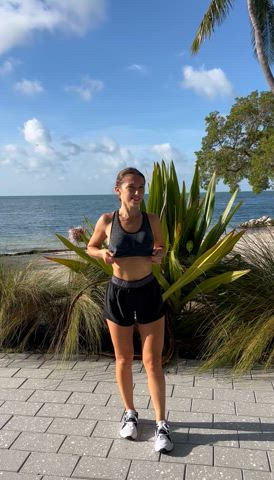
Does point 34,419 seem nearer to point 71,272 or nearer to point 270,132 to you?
point 71,272

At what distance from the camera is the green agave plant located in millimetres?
4414

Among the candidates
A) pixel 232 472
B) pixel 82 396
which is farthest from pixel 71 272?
pixel 232 472

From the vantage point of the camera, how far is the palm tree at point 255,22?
57.6ft

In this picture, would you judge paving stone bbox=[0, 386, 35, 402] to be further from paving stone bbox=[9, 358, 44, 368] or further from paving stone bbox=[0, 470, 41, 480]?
paving stone bbox=[0, 470, 41, 480]

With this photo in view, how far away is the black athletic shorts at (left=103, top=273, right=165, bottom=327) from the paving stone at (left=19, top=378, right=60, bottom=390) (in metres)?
1.32

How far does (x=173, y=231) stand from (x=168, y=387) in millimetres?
1815

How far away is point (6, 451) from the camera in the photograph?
2.90m

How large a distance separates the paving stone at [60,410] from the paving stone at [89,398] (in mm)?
82

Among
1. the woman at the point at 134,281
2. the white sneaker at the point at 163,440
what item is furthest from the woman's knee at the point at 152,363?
the white sneaker at the point at 163,440

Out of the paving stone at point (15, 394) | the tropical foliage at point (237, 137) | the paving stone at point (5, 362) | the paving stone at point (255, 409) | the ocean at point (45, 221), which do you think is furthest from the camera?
the tropical foliage at point (237, 137)

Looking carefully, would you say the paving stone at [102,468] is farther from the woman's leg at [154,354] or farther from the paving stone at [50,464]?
the woman's leg at [154,354]

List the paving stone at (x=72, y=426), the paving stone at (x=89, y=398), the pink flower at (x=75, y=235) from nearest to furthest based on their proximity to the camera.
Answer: the paving stone at (x=72, y=426) → the paving stone at (x=89, y=398) → the pink flower at (x=75, y=235)

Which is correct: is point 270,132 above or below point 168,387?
above

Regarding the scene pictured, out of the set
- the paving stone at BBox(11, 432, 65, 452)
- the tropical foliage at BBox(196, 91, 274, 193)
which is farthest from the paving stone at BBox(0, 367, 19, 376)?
the tropical foliage at BBox(196, 91, 274, 193)
